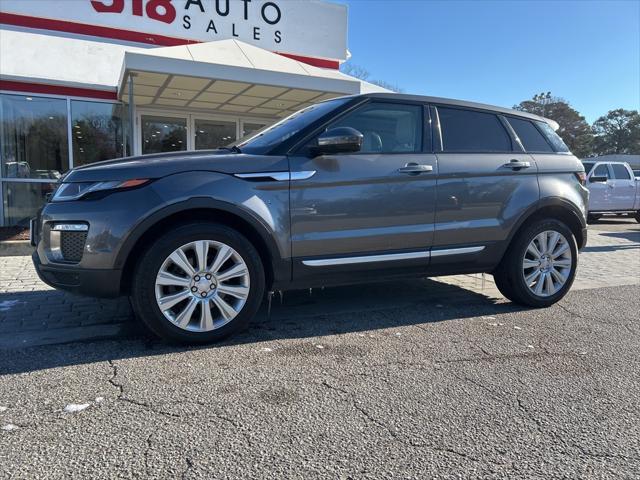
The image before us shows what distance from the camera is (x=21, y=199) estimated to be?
1042cm

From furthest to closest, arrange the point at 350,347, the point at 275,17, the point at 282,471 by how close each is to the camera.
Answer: the point at 275,17 < the point at 350,347 < the point at 282,471

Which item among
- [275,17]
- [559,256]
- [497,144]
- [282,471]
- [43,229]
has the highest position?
[275,17]

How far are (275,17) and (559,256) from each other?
11441 mm

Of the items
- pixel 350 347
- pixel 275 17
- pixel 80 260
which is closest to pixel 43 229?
pixel 80 260

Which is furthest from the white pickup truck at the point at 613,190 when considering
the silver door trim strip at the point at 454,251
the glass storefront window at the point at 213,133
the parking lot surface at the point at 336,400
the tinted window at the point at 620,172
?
the silver door trim strip at the point at 454,251

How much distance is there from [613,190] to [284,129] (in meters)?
14.1

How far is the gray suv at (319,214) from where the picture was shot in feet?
11.6

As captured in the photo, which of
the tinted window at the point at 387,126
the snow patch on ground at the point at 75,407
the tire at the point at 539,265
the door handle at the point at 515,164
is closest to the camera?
the snow patch on ground at the point at 75,407

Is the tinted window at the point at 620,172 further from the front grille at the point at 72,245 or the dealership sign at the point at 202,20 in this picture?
the front grille at the point at 72,245

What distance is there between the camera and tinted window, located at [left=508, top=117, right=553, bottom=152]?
500 cm

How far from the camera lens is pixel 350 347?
381 centimetres

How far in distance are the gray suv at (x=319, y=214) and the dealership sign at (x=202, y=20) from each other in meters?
9.92

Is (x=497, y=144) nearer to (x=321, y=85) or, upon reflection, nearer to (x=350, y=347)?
(x=350, y=347)

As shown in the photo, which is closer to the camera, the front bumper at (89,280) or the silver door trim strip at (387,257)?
the front bumper at (89,280)
